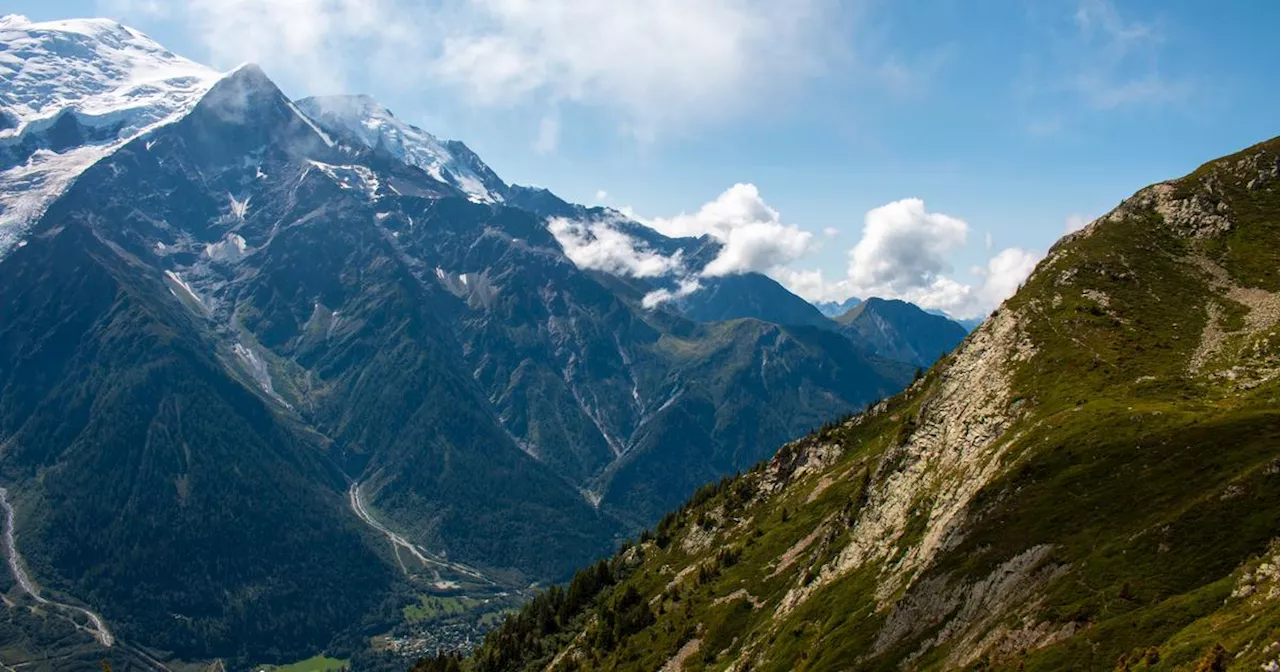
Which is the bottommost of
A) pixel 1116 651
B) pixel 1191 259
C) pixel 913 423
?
pixel 1116 651

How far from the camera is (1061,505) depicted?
268 ft

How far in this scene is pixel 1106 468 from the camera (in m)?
83.5

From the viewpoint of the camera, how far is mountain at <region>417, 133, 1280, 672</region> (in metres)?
66.3

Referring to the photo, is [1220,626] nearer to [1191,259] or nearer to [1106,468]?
[1106,468]

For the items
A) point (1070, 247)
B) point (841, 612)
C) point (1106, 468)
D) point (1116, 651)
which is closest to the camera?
point (1116, 651)

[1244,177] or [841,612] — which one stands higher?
[1244,177]

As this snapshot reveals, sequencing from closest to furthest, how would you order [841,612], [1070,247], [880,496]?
[841,612], [880,496], [1070,247]

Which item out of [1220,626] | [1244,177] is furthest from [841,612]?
[1244,177]

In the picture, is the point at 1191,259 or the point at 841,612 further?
the point at 1191,259

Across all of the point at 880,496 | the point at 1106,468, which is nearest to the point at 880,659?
the point at 1106,468

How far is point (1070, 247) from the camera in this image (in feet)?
495

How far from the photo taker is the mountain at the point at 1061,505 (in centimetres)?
6631

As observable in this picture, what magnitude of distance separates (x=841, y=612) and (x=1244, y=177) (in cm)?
12315

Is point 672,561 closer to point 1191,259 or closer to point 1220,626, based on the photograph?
point 1191,259
